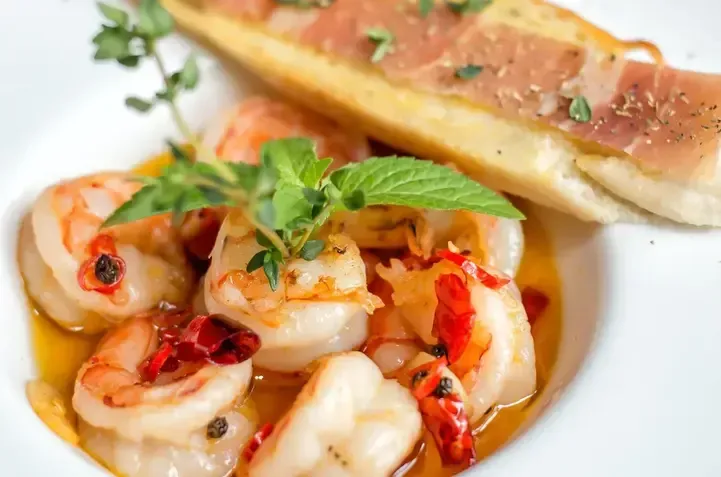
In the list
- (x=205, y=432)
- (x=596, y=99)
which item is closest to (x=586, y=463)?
(x=205, y=432)

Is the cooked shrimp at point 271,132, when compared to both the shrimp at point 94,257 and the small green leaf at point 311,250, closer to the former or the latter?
the shrimp at point 94,257

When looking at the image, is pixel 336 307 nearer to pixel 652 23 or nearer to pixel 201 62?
pixel 201 62

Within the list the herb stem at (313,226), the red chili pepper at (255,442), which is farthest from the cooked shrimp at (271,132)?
the red chili pepper at (255,442)

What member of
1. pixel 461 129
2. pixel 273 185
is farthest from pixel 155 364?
pixel 461 129

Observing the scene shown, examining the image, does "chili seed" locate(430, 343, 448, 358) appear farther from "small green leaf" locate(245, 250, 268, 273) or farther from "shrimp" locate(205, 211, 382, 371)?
"small green leaf" locate(245, 250, 268, 273)

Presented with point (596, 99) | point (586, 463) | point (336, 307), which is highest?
point (596, 99)

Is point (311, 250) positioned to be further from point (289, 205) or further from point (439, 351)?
point (439, 351)
